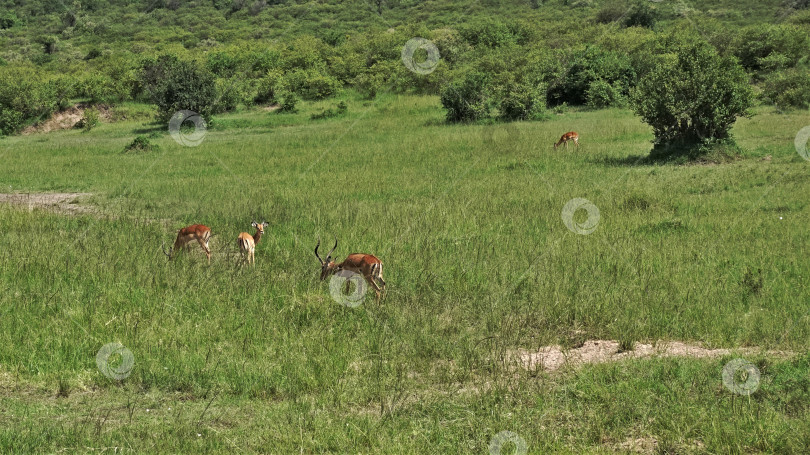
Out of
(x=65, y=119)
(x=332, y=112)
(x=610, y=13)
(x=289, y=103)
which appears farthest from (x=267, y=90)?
(x=610, y=13)

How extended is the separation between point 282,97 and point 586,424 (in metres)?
30.7

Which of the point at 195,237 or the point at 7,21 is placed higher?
the point at 7,21

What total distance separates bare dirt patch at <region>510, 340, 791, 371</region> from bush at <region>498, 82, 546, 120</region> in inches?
913

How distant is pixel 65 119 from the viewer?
3281cm

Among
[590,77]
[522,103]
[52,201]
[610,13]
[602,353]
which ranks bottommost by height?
[610,13]

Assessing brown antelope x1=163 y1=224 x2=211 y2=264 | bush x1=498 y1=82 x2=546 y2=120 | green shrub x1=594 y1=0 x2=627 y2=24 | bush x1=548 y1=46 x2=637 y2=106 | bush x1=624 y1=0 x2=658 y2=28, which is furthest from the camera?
green shrub x1=594 y1=0 x2=627 y2=24

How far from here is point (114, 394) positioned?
5.84 m

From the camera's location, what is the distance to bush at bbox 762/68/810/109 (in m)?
28.3

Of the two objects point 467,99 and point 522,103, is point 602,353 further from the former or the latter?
point 522,103

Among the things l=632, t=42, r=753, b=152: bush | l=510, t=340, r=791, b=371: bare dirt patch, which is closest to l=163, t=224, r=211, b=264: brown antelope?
l=510, t=340, r=791, b=371: bare dirt patch

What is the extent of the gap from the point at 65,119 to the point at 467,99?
18668mm

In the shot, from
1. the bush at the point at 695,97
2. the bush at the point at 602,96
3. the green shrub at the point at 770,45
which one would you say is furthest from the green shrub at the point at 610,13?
the bush at the point at 695,97

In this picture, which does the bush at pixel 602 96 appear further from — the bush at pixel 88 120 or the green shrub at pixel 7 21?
the green shrub at pixel 7 21

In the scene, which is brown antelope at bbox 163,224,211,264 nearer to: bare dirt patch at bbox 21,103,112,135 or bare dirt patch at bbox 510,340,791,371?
bare dirt patch at bbox 510,340,791,371
